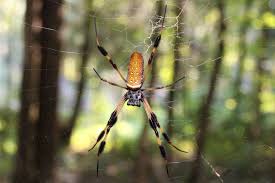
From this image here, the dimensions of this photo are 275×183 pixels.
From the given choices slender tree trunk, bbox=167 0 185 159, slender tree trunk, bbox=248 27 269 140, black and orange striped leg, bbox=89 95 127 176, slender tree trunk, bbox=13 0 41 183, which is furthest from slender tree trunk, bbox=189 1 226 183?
slender tree trunk, bbox=13 0 41 183

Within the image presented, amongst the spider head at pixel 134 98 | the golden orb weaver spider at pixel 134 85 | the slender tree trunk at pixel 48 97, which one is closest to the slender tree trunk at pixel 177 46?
the golden orb weaver spider at pixel 134 85

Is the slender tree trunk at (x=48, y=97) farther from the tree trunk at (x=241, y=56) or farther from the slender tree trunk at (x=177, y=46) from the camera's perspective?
the tree trunk at (x=241, y=56)

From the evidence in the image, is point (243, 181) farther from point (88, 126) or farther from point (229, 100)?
point (88, 126)

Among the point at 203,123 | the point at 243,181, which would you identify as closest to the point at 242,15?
the point at 203,123

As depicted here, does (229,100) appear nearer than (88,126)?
Yes

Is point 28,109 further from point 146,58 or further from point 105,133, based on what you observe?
point 105,133

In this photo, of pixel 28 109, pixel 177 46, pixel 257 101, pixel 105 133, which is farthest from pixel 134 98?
pixel 257 101
